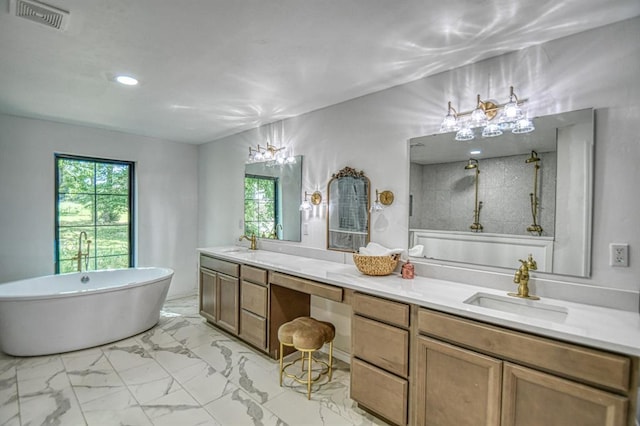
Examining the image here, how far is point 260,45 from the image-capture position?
1988mm

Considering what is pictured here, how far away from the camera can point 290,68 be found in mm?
2312

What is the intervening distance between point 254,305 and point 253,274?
0.30 metres

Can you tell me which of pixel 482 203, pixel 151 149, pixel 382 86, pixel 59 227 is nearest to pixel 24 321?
pixel 59 227

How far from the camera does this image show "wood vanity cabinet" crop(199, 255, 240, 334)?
129 inches

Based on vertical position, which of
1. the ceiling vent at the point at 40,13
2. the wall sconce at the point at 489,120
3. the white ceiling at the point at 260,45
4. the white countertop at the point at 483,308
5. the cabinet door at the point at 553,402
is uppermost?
the white ceiling at the point at 260,45

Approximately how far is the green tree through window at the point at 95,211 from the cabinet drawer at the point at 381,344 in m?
3.78

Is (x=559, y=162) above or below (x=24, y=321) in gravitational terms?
above

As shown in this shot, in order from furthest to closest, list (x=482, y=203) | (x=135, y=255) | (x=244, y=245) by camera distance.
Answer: (x=135, y=255) < (x=244, y=245) < (x=482, y=203)

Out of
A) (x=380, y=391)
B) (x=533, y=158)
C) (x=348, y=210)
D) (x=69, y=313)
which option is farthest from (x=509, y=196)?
(x=69, y=313)

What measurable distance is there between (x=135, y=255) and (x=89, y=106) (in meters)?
2.15

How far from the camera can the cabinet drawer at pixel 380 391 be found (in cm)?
192

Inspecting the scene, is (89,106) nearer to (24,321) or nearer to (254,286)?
(24,321)

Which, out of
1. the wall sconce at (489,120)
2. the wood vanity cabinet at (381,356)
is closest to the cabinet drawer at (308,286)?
the wood vanity cabinet at (381,356)

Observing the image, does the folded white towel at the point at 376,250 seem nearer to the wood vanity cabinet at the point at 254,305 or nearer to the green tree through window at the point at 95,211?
the wood vanity cabinet at the point at 254,305
